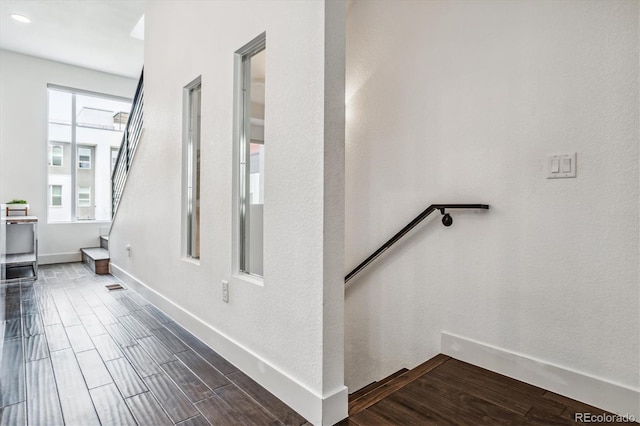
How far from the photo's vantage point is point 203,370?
2.00 meters

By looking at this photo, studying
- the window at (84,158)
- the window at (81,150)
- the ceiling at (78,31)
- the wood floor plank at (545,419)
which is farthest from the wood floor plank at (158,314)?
the window at (84,158)

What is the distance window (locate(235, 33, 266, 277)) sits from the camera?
202 cm

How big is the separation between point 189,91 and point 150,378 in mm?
2097

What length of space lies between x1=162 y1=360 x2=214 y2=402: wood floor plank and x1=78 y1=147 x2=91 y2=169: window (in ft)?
16.9

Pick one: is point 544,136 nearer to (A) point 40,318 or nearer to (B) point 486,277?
(B) point 486,277

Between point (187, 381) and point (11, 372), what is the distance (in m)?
1.01

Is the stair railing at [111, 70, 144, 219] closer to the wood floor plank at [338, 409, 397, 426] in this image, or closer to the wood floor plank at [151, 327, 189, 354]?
the wood floor plank at [151, 327, 189, 354]

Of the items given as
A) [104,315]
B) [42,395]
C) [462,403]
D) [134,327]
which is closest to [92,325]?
[104,315]

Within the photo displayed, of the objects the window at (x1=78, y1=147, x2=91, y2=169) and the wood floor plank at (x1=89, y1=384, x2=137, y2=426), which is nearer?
the wood floor plank at (x1=89, y1=384, x2=137, y2=426)

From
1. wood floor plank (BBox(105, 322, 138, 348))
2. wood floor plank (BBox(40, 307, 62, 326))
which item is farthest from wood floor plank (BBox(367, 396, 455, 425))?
wood floor plank (BBox(40, 307, 62, 326))

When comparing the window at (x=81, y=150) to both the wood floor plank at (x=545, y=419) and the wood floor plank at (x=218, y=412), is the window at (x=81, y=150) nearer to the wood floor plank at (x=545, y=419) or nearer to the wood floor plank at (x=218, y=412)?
the wood floor plank at (x=218, y=412)

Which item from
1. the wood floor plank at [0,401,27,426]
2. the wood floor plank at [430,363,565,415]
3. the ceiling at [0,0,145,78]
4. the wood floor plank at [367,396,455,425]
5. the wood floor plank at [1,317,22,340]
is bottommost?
the wood floor plank at [0,401,27,426]

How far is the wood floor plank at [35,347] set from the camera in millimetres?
2162

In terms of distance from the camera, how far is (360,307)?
263cm
